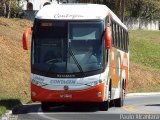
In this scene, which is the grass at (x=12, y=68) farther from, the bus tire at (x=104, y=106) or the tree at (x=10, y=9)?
the tree at (x=10, y=9)

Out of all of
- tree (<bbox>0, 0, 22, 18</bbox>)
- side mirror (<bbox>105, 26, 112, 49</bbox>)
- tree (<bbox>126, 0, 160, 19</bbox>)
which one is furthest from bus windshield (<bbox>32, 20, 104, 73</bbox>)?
tree (<bbox>126, 0, 160, 19</bbox>)

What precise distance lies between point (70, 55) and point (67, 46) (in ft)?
1.11

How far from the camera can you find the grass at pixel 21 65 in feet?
92.9

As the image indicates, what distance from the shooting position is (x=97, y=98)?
2050 centimetres

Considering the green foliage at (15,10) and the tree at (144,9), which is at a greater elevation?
the green foliage at (15,10)

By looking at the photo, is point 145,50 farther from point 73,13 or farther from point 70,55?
point 70,55

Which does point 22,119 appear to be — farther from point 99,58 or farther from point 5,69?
point 5,69

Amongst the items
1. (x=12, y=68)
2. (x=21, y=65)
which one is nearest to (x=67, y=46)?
(x=12, y=68)

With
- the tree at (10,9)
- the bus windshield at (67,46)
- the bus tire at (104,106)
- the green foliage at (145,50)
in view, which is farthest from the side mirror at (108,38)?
the tree at (10,9)

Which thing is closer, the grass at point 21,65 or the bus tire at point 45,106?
the bus tire at point 45,106

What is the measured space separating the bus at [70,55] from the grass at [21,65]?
182cm

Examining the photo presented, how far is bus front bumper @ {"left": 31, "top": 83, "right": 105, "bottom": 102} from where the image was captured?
67.1 feet

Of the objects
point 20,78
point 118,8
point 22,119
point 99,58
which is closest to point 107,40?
point 99,58

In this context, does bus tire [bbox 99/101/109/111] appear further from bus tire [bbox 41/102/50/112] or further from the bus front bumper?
bus tire [bbox 41/102/50/112]
